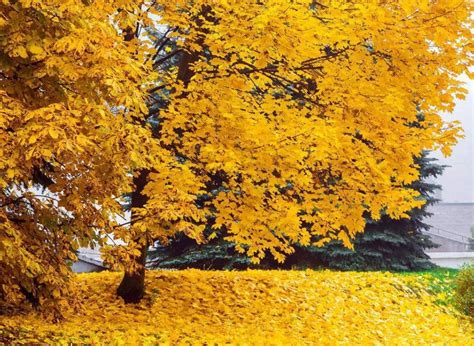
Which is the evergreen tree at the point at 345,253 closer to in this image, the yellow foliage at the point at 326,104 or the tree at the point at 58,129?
the yellow foliage at the point at 326,104

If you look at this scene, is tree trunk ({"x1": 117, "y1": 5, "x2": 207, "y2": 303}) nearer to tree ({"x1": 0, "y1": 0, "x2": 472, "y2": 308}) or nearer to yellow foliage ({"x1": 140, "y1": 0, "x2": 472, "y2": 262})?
tree ({"x1": 0, "y1": 0, "x2": 472, "y2": 308})

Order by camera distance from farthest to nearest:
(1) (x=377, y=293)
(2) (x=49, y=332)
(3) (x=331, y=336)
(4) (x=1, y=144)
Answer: (1) (x=377, y=293)
(3) (x=331, y=336)
(2) (x=49, y=332)
(4) (x=1, y=144)

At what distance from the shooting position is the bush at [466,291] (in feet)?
38.5

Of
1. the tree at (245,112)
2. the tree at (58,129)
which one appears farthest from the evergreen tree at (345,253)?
the tree at (58,129)

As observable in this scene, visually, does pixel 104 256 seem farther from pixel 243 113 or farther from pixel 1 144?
pixel 243 113

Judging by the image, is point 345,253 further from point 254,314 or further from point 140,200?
point 140,200

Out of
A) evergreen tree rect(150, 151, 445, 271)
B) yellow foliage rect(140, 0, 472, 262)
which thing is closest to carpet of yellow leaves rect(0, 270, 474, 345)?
yellow foliage rect(140, 0, 472, 262)

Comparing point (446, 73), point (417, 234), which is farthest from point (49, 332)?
point (417, 234)

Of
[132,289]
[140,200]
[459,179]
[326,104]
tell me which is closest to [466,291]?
[326,104]

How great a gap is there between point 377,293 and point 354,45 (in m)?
6.41

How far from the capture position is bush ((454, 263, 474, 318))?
38.5 ft

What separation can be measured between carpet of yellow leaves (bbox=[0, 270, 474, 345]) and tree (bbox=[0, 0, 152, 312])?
3.30 feet

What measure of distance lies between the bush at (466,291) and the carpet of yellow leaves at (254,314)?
29 centimetres

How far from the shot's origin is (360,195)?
28.2 ft
